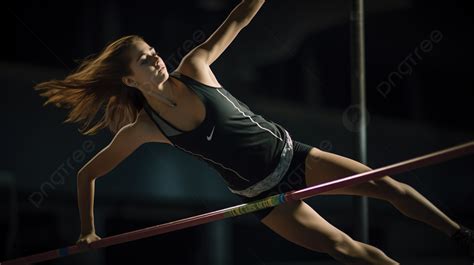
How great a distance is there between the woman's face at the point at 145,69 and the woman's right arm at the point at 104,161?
0.13m

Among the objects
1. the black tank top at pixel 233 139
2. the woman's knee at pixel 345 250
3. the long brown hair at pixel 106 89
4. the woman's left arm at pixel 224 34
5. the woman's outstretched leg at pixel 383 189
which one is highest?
the woman's left arm at pixel 224 34

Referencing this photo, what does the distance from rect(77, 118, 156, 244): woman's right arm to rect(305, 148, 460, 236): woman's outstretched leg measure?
53cm

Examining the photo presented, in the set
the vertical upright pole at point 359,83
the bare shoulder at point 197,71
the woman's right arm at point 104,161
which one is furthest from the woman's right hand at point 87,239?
the vertical upright pole at point 359,83

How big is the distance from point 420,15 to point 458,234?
1499 mm

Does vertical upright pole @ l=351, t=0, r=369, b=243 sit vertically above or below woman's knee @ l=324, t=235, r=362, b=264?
above

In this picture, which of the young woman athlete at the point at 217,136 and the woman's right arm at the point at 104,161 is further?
the woman's right arm at the point at 104,161

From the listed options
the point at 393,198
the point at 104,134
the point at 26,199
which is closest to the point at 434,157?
→ the point at 393,198

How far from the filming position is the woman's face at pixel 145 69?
211cm

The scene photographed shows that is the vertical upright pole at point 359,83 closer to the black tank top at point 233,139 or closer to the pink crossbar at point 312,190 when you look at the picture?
the black tank top at point 233,139

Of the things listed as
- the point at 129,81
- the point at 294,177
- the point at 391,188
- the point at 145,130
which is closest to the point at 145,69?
the point at 129,81

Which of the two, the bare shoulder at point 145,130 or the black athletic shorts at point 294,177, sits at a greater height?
the bare shoulder at point 145,130

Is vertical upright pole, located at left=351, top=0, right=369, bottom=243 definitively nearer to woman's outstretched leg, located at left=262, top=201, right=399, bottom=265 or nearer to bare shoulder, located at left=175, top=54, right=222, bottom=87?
woman's outstretched leg, located at left=262, top=201, right=399, bottom=265

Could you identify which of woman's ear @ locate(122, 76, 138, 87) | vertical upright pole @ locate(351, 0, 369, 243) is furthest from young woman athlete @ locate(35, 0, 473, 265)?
vertical upright pole @ locate(351, 0, 369, 243)

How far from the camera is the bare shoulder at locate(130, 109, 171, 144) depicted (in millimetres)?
2150
